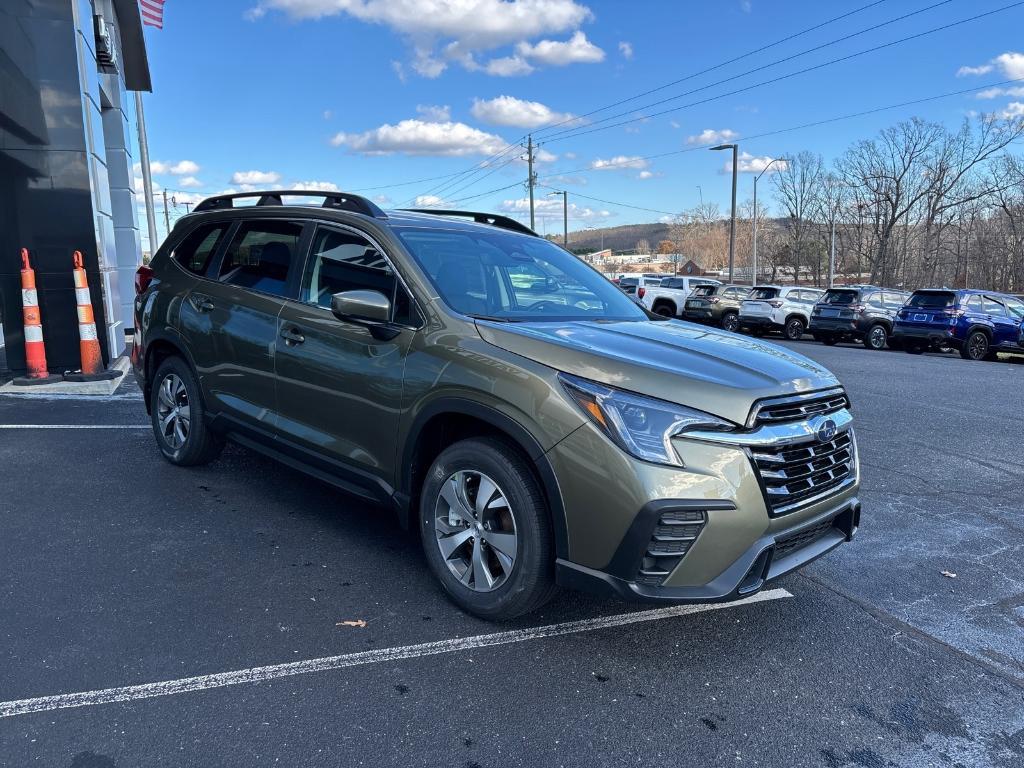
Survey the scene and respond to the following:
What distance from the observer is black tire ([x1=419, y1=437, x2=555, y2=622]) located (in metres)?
2.95

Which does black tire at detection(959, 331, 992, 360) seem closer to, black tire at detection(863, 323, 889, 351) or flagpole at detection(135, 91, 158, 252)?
black tire at detection(863, 323, 889, 351)

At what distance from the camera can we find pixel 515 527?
119 inches

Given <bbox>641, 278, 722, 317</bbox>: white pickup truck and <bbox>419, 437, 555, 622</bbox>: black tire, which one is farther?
<bbox>641, 278, 722, 317</bbox>: white pickup truck

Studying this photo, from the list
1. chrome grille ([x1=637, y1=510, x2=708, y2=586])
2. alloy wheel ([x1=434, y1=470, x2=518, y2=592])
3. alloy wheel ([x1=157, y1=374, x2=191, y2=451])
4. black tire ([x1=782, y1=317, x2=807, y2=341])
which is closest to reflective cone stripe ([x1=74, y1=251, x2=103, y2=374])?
alloy wheel ([x1=157, y1=374, x2=191, y2=451])

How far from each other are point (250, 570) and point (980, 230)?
188 ft

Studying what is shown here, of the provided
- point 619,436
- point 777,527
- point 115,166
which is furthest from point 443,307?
point 115,166

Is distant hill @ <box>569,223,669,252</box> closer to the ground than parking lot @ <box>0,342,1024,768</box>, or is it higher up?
higher up

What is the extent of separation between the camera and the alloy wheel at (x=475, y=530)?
10.2ft

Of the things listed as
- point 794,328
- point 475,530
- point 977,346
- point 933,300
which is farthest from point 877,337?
point 475,530

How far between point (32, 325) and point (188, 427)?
14.6 ft

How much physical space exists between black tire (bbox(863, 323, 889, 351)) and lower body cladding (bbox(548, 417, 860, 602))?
19925mm

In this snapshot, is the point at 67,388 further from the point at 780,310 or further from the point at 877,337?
the point at 780,310

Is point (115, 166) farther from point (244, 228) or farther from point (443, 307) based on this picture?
point (443, 307)

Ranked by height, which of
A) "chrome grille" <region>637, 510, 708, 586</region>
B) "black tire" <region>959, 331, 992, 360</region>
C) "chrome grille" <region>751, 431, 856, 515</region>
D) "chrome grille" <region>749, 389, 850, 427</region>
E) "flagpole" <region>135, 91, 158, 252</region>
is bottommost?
"black tire" <region>959, 331, 992, 360</region>
